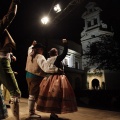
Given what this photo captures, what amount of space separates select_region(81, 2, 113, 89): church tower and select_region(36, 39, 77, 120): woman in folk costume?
29.8m

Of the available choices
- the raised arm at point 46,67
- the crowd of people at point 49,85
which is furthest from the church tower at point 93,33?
the raised arm at point 46,67

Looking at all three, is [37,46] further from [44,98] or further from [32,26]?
[32,26]

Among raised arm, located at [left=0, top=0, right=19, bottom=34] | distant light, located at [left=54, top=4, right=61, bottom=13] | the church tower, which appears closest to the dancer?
raised arm, located at [left=0, top=0, right=19, bottom=34]

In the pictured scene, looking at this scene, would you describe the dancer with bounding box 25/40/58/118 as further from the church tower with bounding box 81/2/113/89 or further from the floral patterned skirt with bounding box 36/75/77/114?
the church tower with bounding box 81/2/113/89

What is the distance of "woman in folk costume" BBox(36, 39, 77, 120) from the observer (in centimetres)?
376

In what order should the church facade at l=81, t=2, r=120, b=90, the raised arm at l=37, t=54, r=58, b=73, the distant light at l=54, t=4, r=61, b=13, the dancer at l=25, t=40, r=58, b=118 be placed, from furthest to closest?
1. the church facade at l=81, t=2, r=120, b=90
2. the distant light at l=54, t=4, r=61, b=13
3. the dancer at l=25, t=40, r=58, b=118
4. the raised arm at l=37, t=54, r=58, b=73

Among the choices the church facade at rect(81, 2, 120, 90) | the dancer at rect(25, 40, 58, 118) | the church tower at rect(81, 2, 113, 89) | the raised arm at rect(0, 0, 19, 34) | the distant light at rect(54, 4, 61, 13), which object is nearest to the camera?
the raised arm at rect(0, 0, 19, 34)

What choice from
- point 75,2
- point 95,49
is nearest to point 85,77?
point 95,49

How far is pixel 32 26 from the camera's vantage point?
1209 centimetres

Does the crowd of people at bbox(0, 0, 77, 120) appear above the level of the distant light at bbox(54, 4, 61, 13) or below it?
below

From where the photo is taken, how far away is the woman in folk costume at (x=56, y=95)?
12.3ft

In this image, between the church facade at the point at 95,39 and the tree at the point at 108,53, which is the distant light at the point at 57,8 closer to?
the tree at the point at 108,53

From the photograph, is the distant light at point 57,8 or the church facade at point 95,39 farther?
the church facade at point 95,39

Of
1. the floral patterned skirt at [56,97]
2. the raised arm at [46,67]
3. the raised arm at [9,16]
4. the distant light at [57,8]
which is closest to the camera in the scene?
the raised arm at [9,16]
